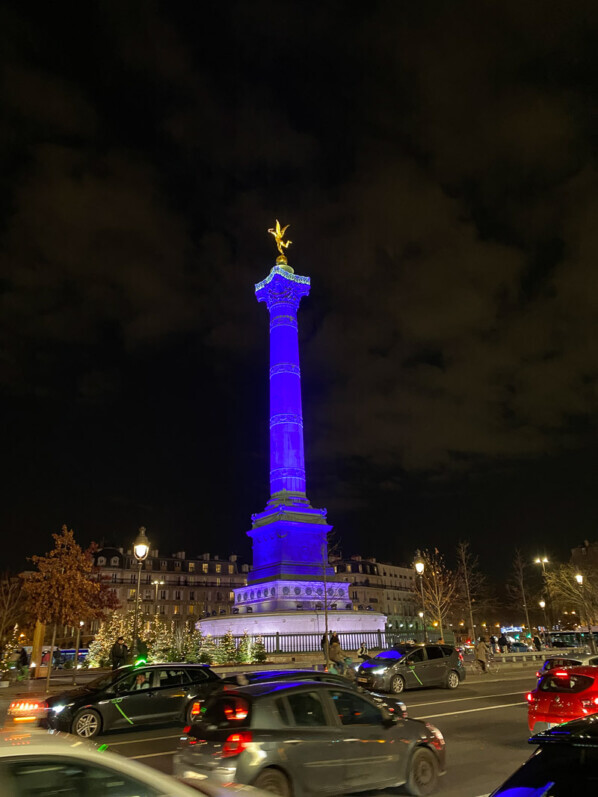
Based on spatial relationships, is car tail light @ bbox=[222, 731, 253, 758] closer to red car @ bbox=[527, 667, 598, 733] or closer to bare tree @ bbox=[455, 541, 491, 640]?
red car @ bbox=[527, 667, 598, 733]

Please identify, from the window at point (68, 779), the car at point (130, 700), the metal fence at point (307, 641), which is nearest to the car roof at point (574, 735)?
the window at point (68, 779)

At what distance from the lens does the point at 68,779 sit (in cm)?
358

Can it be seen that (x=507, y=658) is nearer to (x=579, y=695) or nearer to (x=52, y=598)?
(x=52, y=598)

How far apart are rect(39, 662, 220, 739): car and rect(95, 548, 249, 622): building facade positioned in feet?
256

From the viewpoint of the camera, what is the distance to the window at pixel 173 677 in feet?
48.0

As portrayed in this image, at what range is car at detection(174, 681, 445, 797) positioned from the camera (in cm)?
692

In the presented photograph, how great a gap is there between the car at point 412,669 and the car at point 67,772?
17.8m

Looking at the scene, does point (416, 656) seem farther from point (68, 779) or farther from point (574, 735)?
point (68, 779)

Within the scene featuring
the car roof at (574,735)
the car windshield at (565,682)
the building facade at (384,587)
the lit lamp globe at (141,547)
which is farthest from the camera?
the building facade at (384,587)

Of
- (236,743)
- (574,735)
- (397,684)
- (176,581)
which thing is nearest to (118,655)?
(397,684)

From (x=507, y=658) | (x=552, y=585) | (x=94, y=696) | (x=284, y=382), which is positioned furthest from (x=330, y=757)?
(x=552, y=585)

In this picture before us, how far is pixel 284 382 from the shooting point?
47281 mm

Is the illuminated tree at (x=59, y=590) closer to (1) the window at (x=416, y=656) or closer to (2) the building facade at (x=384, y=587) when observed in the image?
(1) the window at (x=416, y=656)

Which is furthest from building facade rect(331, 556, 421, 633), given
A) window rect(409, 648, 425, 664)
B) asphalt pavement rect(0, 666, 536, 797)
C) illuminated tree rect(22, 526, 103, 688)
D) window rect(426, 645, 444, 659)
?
asphalt pavement rect(0, 666, 536, 797)
